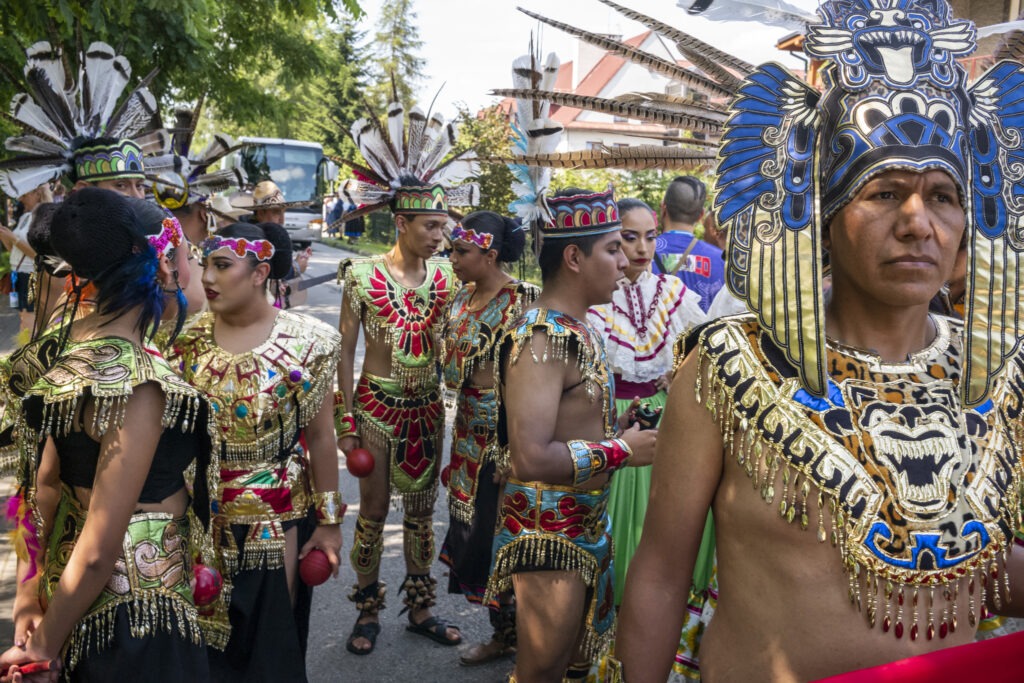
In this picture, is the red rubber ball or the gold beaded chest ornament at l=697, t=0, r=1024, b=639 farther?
the red rubber ball

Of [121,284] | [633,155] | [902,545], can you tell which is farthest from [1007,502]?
[121,284]

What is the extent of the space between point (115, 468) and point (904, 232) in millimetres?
1959

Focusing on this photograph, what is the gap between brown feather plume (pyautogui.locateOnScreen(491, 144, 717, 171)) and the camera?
2260 mm

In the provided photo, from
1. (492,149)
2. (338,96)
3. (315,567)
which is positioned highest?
(338,96)

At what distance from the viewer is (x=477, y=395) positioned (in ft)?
14.7

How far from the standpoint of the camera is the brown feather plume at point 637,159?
2.26m

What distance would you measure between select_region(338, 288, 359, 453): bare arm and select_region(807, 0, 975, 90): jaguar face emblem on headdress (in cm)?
341

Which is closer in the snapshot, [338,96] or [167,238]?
[167,238]

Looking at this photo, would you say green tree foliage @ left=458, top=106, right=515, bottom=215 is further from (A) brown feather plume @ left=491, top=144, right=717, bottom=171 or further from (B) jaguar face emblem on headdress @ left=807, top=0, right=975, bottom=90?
(B) jaguar face emblem on headdress @ left=807, top=0, right=975, bottom=90

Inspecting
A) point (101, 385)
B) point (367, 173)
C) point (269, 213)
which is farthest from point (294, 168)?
point (101, 385)

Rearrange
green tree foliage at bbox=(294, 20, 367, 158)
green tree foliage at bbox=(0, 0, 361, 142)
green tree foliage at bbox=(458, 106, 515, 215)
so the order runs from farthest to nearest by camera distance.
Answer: green tree foliage at bbox=(294, 20, 367, 158) → green tree foliage at bbox=(458, 106, 515, 215) → green tree foliage at bbox=(0, 0, 361, 142)

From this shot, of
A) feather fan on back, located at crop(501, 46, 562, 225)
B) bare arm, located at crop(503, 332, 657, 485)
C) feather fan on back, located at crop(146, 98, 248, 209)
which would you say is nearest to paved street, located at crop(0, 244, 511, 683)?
bare arm, located at crop(503, 332, 657, 485)

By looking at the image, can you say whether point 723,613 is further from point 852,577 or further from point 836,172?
point 836,172

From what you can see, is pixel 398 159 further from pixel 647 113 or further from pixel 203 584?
pixel 647 113
